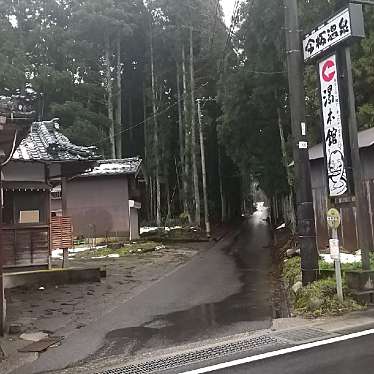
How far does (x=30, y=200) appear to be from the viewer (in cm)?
1295

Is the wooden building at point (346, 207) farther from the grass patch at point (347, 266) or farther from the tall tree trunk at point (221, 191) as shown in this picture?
the tall tree trunk at point (221, 191)

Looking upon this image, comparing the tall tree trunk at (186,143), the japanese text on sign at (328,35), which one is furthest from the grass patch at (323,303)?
the tall tree trunk at (186,143)

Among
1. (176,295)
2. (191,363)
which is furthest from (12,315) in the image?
(191,363)

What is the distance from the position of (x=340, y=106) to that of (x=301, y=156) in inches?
47.0

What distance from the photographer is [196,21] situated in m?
35.0

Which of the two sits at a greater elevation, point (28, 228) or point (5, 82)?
point (5, 82)

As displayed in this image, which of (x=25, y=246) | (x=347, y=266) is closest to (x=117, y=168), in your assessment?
(x=25, y=246)

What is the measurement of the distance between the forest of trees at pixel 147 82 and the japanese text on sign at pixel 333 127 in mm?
17213

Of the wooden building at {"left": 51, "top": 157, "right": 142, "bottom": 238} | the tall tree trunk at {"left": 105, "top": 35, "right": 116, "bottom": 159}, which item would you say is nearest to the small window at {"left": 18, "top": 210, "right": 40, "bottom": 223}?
the wooden building at {"left": 51, "top": 157, "right": 142, "bottom": 238}

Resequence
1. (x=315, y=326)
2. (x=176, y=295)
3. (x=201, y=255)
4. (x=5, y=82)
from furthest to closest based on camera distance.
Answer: (x=5, y=82)
(x=201, y=255)
(x=176, y=295)
(x=315, y=326)

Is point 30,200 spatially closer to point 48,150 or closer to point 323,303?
point 48,150

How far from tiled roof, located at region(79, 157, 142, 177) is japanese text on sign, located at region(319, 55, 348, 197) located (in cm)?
2073

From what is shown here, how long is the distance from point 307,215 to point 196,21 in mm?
29320

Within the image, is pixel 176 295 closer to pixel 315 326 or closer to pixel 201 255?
pixel 315 326
